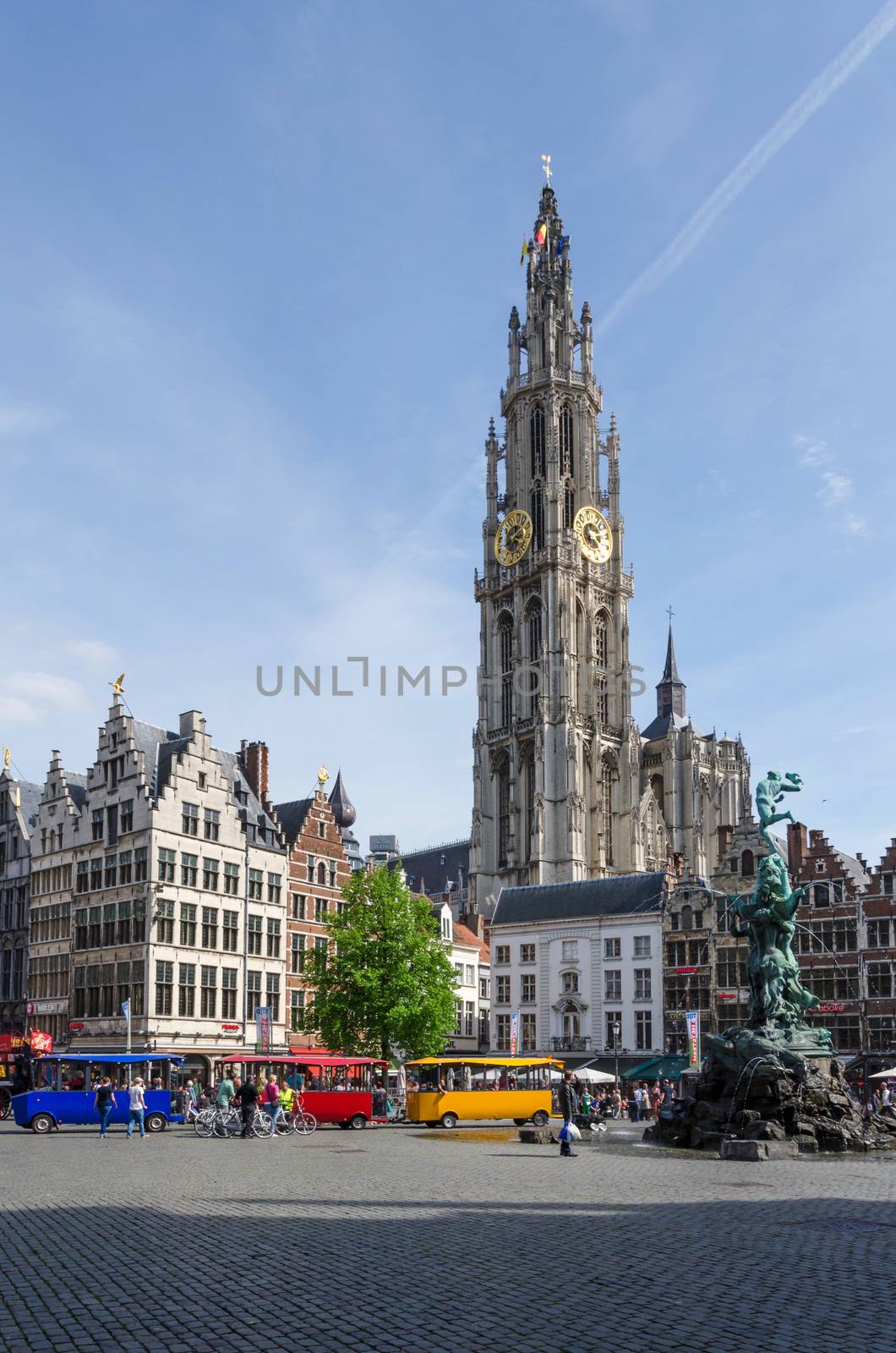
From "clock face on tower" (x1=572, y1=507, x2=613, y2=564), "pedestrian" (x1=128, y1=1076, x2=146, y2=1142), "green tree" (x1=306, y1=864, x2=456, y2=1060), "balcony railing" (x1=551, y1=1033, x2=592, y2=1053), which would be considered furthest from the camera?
"clock face on tower" (x1=572, y1=507, x2=613, y2=564)

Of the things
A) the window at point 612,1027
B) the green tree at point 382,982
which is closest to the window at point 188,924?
the green tree at point 382,982

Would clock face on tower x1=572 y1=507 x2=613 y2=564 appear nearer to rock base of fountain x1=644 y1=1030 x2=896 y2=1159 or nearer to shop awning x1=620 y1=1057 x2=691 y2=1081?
shop awning x1=620 y1=1057 x2=691 y2=1081

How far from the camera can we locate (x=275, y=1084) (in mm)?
38688

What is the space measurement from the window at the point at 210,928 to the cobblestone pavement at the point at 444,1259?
37.4 m

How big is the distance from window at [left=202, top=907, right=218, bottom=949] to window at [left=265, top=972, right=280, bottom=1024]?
4.70 metres

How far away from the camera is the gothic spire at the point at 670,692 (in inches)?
5517

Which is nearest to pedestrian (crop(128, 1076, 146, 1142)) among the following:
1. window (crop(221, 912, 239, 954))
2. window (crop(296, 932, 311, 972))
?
window (crop(221, 912, 239, 954))

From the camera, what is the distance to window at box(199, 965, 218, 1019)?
6131 cm

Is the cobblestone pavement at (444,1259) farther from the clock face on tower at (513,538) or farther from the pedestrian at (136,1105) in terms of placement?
the clock face on tower at (513,538)

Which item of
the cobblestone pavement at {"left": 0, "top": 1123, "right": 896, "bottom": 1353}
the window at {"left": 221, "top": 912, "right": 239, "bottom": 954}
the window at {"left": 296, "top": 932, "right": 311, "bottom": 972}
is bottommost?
the cobblestone pavement at {"left": 0, "top": 1123, "right": 896, "bottom": 1353}

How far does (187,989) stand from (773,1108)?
118 ft

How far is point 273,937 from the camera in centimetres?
6725

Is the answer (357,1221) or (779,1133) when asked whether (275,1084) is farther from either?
(357,1221)

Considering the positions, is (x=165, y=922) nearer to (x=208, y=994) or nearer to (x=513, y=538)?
(x=208, y=994)
